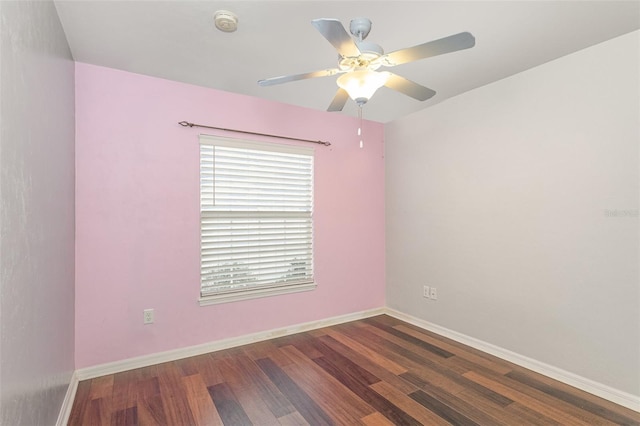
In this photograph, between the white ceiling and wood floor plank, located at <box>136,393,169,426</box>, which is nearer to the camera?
the white ceiling

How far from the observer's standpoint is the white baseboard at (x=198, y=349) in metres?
2.50

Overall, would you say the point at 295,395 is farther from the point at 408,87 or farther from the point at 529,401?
the point at 408,87

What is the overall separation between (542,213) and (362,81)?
189 cm

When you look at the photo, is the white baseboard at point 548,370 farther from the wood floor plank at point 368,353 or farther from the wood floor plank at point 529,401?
the wood floor plank at point 368,353

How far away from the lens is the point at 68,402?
207cm

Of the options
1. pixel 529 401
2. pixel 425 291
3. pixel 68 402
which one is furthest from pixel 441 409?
pixel 68 402

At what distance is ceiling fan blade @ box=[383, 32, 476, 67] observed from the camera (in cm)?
A: 132

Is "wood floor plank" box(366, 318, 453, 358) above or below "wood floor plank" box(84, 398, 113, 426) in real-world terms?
above

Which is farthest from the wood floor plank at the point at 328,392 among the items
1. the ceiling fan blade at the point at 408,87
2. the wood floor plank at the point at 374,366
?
the ceiling fan blade at the point at 408,87

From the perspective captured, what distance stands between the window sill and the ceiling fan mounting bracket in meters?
2.43

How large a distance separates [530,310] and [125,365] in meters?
3.33

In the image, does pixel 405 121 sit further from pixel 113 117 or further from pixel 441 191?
pixel 113 117

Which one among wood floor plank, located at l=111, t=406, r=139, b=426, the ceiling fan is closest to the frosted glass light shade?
the ceiling fan

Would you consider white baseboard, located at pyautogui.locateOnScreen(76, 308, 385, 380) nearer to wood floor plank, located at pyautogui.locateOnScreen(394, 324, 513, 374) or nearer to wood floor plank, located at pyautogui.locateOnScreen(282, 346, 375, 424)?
wood floor plank, located at pyautogui.locateOnScreen(282, 346, 375, 424)
